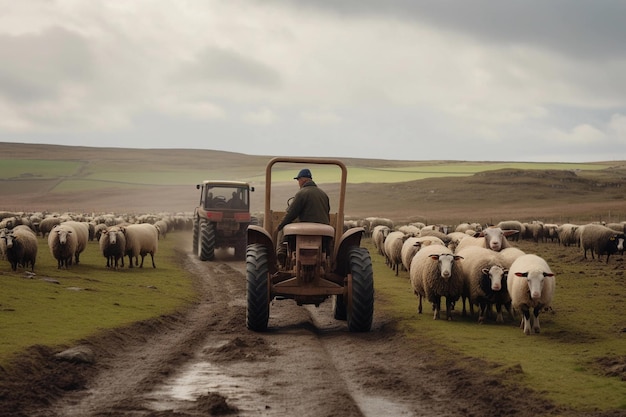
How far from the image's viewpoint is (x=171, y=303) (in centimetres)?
1886

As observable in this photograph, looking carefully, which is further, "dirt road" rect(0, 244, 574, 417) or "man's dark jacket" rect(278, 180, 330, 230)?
"man's dark jacket" rect(278, 180, 330, 230)

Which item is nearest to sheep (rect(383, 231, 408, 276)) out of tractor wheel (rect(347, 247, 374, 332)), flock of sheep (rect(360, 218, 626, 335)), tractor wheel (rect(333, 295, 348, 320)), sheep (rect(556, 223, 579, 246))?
flock of sheep (rect(360, 218, 626, 335))

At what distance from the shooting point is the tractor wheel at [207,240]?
101ft

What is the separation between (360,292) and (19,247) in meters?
15.1

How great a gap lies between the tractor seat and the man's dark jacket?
22cm

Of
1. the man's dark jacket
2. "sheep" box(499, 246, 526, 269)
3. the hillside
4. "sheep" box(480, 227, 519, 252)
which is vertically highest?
the man's dark jacket

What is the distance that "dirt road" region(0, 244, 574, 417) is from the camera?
346 inches

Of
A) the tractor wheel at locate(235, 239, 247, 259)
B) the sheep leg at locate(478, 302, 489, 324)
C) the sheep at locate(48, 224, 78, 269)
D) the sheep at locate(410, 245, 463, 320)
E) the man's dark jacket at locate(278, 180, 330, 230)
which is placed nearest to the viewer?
the man's dark jacket at locate(278, 180, 330, 230)

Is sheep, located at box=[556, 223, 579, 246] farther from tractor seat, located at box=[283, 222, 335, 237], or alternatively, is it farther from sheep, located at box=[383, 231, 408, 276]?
tractor seat, located at box=[283, 222, 335, 237]

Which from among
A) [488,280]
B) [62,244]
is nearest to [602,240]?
Answer: [488,280]

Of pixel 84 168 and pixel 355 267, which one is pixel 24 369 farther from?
pixel 84 168

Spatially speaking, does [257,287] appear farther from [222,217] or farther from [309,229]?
[222,217]

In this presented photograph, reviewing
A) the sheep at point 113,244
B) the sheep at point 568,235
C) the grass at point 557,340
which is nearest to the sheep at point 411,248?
the grass at point 557,340

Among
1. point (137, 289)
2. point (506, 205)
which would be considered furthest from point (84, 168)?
point (137, 289)
